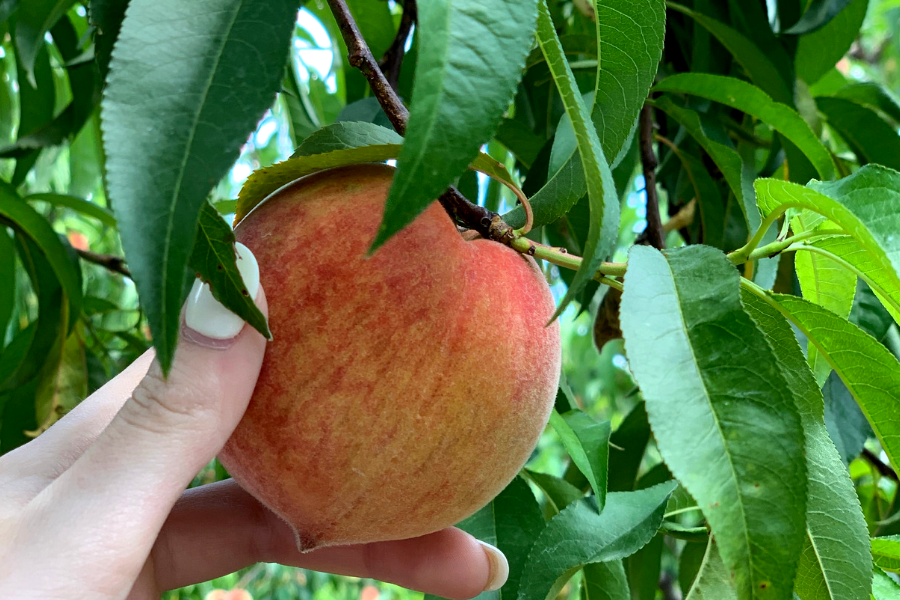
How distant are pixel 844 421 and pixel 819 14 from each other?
1.47ft

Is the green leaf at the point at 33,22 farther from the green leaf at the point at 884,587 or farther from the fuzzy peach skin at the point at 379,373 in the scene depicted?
the green leaf at the point at 884,587

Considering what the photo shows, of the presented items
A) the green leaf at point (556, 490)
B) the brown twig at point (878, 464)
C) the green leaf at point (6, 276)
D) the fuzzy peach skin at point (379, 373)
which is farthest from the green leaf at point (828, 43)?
the green leaf at point (6, 276)

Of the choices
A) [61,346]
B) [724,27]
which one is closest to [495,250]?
[724,27]

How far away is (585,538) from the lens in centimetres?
55

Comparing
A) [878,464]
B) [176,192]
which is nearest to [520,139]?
[176,192]

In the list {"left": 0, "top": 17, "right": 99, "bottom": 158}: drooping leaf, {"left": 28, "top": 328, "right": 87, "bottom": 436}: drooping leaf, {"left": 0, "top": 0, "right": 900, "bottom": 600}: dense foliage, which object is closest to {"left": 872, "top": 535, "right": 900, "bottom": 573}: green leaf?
{"left": 0, "top": 0, "right": 900, "bottom": 600}: dense foliage

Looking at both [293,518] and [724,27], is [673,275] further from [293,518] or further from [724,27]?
[724,27]

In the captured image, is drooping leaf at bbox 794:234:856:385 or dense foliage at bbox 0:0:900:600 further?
drooping leaf at bbox 794:234:856:385

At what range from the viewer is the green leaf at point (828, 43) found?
3.11 feet

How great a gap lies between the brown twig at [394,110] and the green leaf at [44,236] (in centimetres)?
60

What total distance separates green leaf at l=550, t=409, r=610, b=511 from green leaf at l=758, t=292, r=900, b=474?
17cm

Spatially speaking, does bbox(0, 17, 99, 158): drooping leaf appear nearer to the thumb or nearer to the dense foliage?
the dense foliage

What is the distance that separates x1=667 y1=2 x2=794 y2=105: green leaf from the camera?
0.85m

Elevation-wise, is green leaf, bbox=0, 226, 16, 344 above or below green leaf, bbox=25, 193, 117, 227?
below
